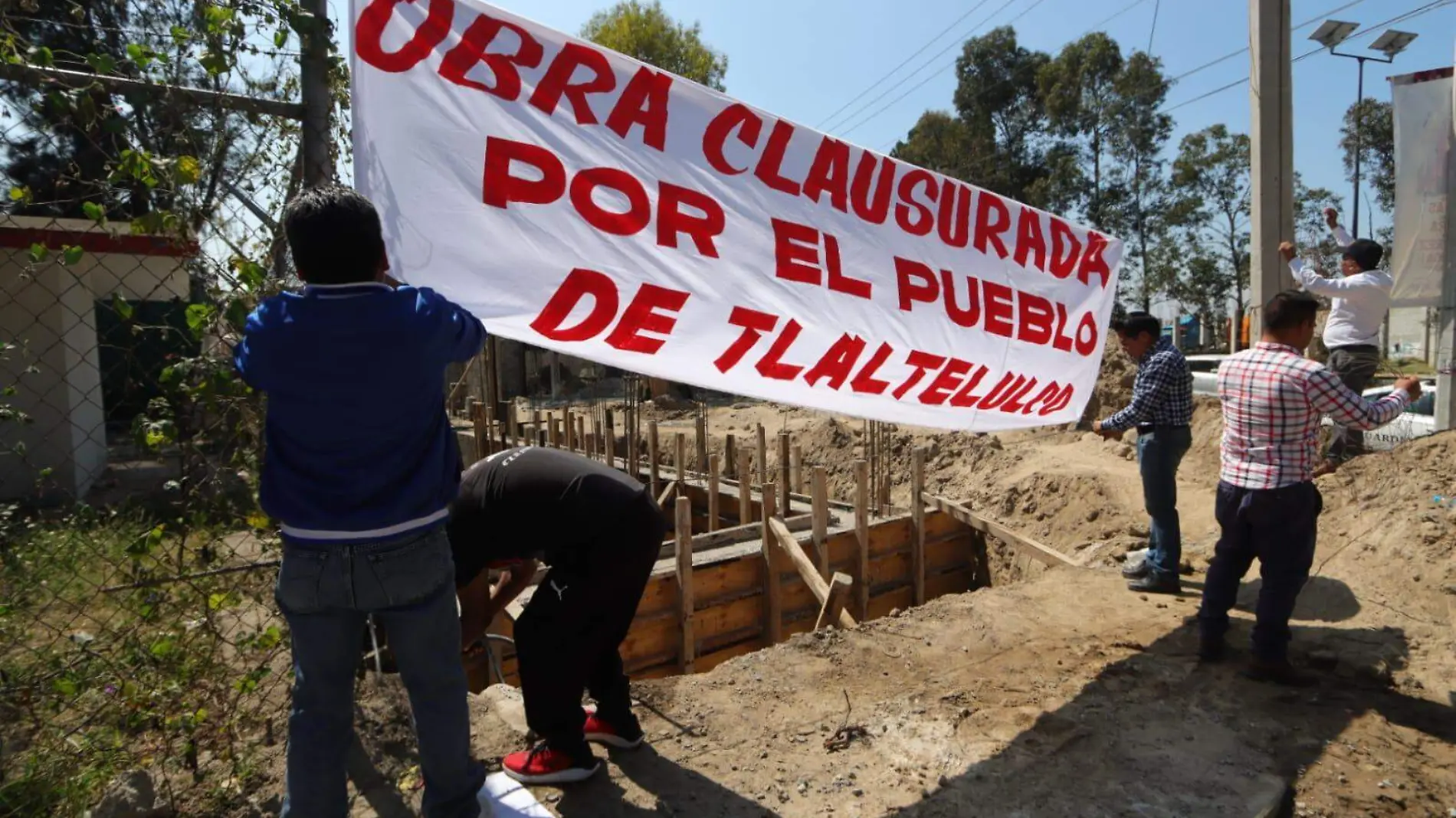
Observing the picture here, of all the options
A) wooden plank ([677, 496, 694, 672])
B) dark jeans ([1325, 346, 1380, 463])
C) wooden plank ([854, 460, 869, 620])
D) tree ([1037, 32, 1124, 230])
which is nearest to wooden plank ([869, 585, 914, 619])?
wooden plank ([854, 460, 869, 620])

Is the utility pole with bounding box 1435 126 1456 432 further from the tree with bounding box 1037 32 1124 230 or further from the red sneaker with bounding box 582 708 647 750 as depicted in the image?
the tree with bounding box 1037 32 1124 230

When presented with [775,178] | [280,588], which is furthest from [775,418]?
[280,588]

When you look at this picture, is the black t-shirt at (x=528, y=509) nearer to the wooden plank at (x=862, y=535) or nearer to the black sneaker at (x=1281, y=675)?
the black sneaker at (x=1281, y=675)

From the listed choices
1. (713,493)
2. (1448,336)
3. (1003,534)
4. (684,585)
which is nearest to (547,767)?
(684,585)

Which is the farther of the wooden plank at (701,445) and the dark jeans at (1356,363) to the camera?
the wooden plank at (701,445)

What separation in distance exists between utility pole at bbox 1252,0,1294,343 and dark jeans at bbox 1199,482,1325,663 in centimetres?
228

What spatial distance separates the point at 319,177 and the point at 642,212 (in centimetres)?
99

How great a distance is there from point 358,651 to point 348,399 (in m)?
0.61

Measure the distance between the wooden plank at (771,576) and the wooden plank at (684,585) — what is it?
38.2 inches

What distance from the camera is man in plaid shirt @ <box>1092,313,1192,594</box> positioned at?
4.45m

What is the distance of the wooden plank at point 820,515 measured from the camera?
7.57 metres

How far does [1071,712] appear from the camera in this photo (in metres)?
3.28

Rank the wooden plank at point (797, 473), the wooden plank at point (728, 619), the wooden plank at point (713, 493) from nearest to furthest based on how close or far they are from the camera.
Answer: the wooden plank at point (728, 619) → the wooden plank at point (713, 493) → the wooden plank at point (797, 473)

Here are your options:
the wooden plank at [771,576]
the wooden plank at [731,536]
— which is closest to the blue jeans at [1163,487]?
the wooden plank at [771,576]
